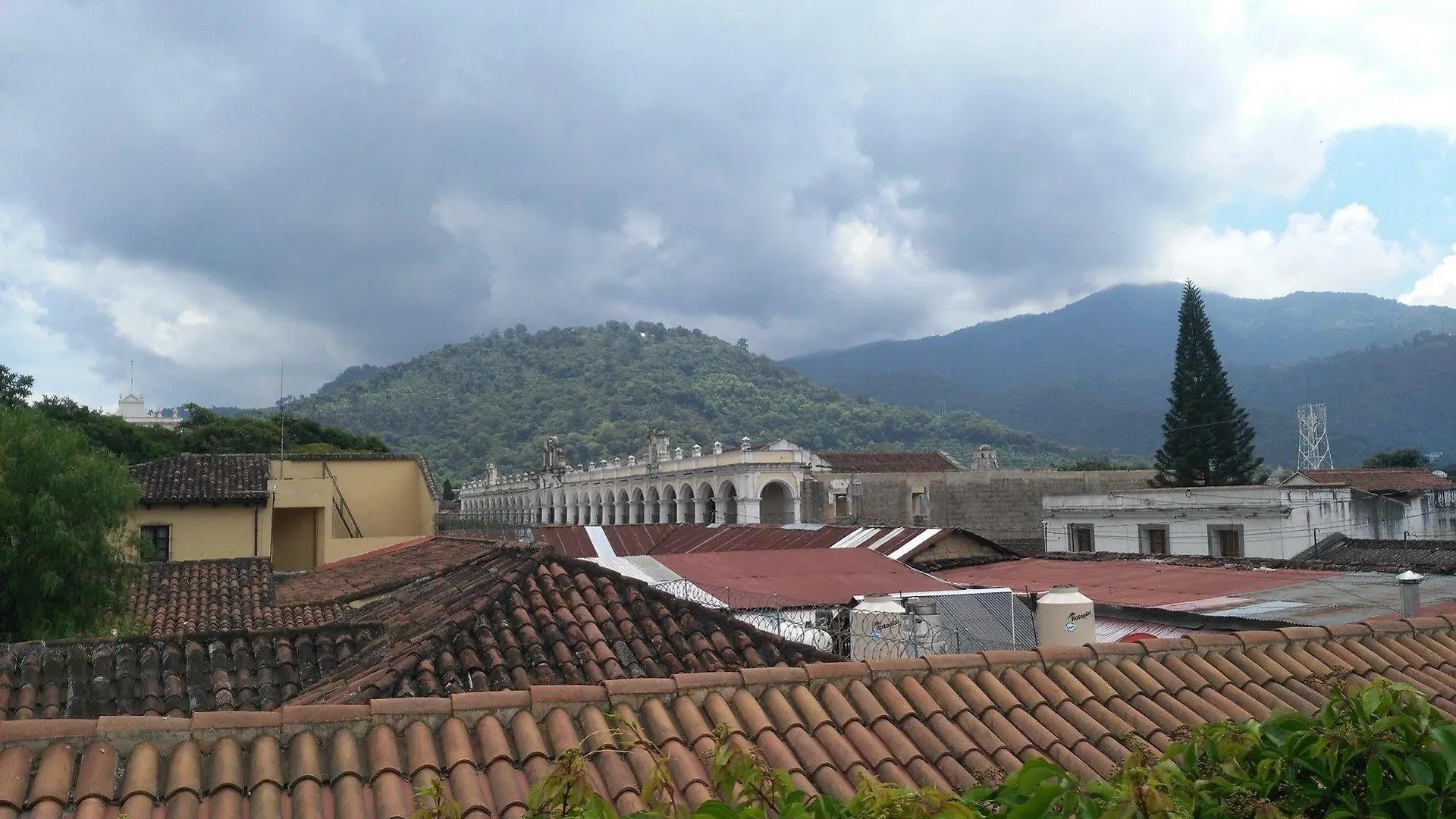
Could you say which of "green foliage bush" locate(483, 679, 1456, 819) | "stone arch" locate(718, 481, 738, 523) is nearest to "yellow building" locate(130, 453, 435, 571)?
"stone arch" locate(718, 481, 738, 523)

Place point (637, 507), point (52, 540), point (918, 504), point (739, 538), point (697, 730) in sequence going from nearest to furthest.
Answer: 1. point (697, 730)
2. point (52, 540)
3. point (739, 538)
4. point (918, 504)
5. point (637, 507)

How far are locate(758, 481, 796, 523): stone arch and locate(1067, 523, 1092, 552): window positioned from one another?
1101 centimetres

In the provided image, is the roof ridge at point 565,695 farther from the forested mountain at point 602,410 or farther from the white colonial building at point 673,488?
the forested mountain at point 602,410

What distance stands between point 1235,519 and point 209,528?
84.2 ft

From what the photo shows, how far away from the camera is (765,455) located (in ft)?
127

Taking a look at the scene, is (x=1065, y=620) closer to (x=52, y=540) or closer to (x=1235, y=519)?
(x=52, y=540)

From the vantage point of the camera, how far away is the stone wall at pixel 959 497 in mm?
38656

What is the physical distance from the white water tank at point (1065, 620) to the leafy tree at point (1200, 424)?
39457mm

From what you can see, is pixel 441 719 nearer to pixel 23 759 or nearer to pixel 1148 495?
pixel 23 759

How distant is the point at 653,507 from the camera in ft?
154

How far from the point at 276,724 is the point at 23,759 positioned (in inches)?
33.3

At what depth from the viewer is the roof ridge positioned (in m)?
3.81

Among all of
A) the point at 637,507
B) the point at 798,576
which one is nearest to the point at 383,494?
the point at 798,576

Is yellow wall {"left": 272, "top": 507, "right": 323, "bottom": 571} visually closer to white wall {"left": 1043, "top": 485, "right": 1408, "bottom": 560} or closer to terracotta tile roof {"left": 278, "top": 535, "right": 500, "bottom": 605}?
terracotta tile roof {"left": 278, "top": 535, "right": 500, "bottom": 605}
